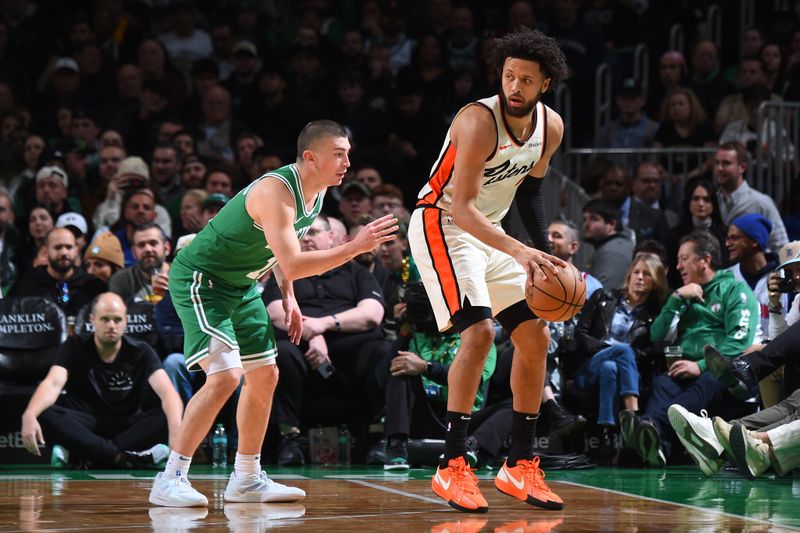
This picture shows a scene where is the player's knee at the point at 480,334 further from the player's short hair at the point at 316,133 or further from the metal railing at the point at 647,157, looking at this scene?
the metal railing at the point at 647,157

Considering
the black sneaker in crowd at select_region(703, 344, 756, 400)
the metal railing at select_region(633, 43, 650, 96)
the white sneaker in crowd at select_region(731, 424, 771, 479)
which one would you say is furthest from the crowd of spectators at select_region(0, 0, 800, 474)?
the white sneaker in crowd at select_region(731, 424, 771, 479)

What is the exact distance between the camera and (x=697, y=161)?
11328 mm

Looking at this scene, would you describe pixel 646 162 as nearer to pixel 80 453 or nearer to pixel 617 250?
pixel 617 250

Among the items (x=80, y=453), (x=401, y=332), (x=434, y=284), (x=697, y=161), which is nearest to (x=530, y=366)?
(x=434, y=284)

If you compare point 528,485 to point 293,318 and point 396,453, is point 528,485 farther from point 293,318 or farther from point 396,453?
point 396,453

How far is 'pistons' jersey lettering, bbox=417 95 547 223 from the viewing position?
5523mm

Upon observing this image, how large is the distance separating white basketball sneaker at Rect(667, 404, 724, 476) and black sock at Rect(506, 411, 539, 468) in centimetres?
190

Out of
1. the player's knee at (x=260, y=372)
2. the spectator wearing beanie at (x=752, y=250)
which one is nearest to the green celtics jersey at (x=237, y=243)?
the player's knee at (x=260, y=372)

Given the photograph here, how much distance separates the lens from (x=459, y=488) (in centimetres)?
540

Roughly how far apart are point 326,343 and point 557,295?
3.74 metres

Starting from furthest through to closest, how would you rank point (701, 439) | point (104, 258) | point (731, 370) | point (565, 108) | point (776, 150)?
point (565, 108), point (776, 150), point (104, 258), point (731, 370), point (701, 439)

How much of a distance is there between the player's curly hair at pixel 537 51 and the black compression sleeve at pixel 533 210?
1.80 feet

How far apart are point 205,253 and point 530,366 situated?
5.18 feet

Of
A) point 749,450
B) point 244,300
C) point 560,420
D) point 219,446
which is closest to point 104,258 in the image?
point 219,446
